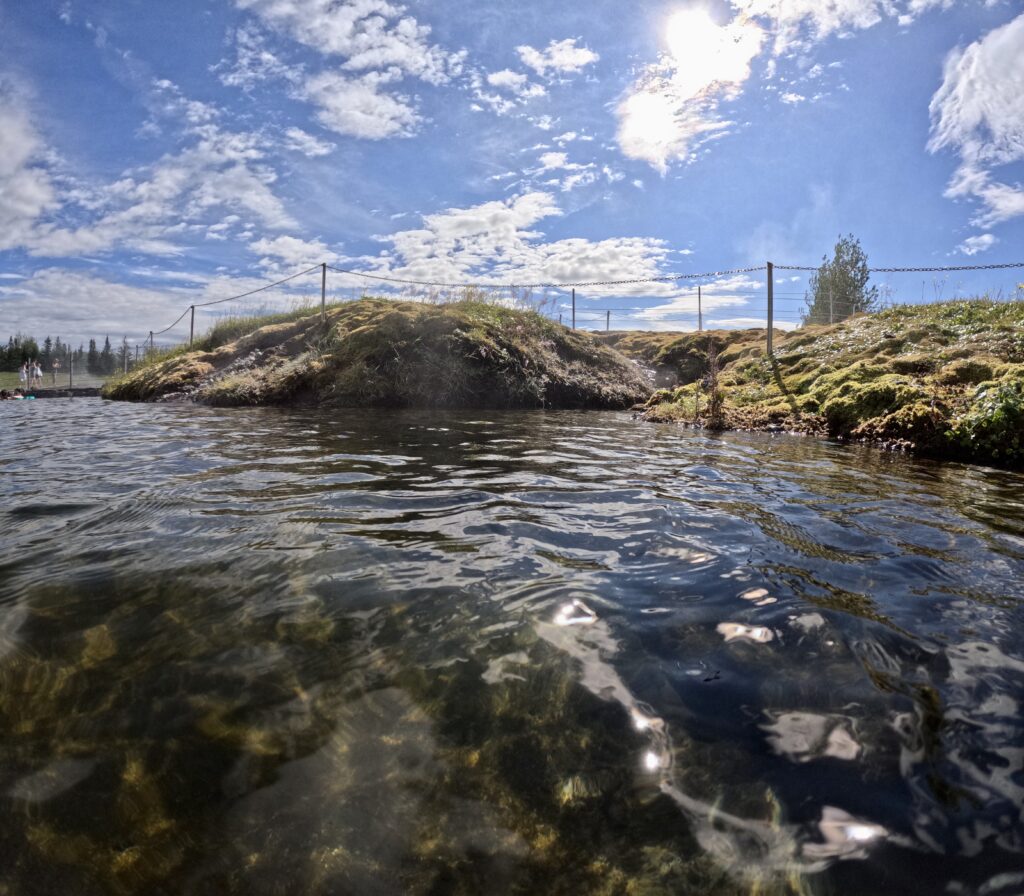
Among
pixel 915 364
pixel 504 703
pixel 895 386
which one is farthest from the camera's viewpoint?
pixel 915 364

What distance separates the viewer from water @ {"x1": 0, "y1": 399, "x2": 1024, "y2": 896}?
4.18 feet

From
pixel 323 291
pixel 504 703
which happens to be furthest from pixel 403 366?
pixel 504 703

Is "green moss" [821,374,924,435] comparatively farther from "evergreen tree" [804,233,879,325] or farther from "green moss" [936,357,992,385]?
"evergreen tree" [804,233,879,325]

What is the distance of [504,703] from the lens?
1.80 meters

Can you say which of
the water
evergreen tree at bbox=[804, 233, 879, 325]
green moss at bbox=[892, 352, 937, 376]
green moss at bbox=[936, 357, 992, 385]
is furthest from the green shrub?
evergreen tree at bbox=[804, 233, 879, 325]

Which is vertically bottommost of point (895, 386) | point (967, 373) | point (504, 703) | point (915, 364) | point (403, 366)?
point (504, 703)

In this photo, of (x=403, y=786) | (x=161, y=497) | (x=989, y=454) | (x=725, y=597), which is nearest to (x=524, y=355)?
(x=989, y=454)

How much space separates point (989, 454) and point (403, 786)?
7857 millimetres

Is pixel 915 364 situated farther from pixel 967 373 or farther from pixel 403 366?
pixel 403 366

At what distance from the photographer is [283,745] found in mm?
1588

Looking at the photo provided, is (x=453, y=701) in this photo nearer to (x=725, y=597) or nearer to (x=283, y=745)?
(x=283, y=745)

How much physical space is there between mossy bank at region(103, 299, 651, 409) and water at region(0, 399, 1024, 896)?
10809 millimetres

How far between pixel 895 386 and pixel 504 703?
30.2ft

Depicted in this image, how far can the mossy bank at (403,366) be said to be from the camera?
14.2 metres
